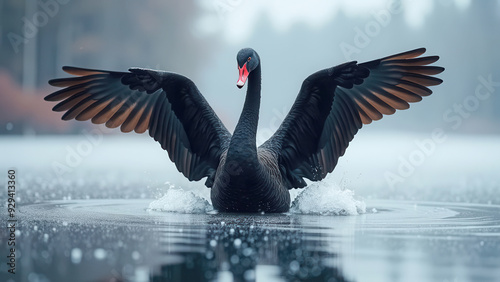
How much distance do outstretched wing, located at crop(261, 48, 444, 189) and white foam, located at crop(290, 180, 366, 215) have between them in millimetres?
188

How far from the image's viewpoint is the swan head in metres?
7.08

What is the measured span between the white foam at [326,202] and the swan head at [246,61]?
1.41 m

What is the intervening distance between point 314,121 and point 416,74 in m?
1.09

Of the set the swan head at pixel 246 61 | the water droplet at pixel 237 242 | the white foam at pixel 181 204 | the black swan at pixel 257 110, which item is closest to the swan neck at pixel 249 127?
the black swan at pixel 257 110

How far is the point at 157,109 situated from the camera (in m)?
8.17

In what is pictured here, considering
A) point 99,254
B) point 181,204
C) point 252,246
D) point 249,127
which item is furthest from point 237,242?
point 181,204

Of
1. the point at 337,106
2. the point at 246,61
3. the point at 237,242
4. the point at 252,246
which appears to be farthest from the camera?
the point at 337,106

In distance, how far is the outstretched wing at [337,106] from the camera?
7.48 metres

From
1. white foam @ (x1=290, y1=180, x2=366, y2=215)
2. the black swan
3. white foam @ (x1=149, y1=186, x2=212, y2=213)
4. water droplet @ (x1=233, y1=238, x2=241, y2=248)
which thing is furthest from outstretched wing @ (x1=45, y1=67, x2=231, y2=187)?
water droplet @ (x1=233, y1=238, x2=241, y2=248)

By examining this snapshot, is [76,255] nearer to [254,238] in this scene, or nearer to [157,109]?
[254,238]

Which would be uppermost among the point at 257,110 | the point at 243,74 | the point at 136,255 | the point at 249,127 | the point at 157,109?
the point at 243,74

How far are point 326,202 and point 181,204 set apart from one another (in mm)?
1418

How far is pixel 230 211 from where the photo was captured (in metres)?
7.29

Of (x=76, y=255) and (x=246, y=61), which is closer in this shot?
(x=76, y=255)
